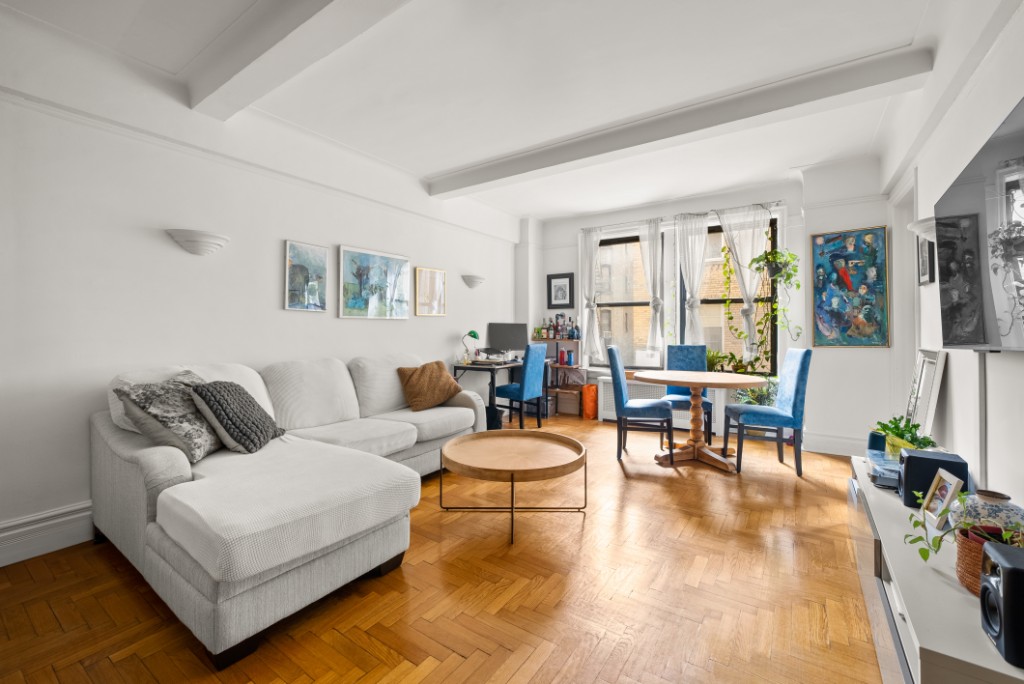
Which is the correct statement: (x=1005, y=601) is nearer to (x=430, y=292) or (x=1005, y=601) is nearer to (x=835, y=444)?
(x=835, y=444)

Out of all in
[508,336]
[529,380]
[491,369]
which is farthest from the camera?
[508,336]

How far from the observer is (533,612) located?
191 cm

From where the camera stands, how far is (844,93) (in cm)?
270

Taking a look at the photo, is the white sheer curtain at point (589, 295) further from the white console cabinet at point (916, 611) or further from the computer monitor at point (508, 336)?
the white console cabinet at point (916, 611)

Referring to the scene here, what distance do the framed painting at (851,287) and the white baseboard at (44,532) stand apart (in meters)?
5.62

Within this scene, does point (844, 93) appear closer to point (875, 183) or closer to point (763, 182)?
point (875, 183)

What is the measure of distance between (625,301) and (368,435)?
397 centimetres

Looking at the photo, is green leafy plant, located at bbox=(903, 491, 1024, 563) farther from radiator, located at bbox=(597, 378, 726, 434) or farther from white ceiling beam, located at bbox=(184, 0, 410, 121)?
radiator, located at bbox=(597, 378, 726, 434)

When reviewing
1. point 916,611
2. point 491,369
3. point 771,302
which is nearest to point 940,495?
point 916,611

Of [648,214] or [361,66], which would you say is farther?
[648,214]

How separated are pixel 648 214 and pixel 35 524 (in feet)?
19.3

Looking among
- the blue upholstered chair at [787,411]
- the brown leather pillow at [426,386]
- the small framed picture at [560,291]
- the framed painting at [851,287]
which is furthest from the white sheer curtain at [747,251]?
the brown leather pillow at [426,386]

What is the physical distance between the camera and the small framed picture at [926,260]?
282 cm

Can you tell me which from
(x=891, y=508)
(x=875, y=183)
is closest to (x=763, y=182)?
(x=875, y=183)
